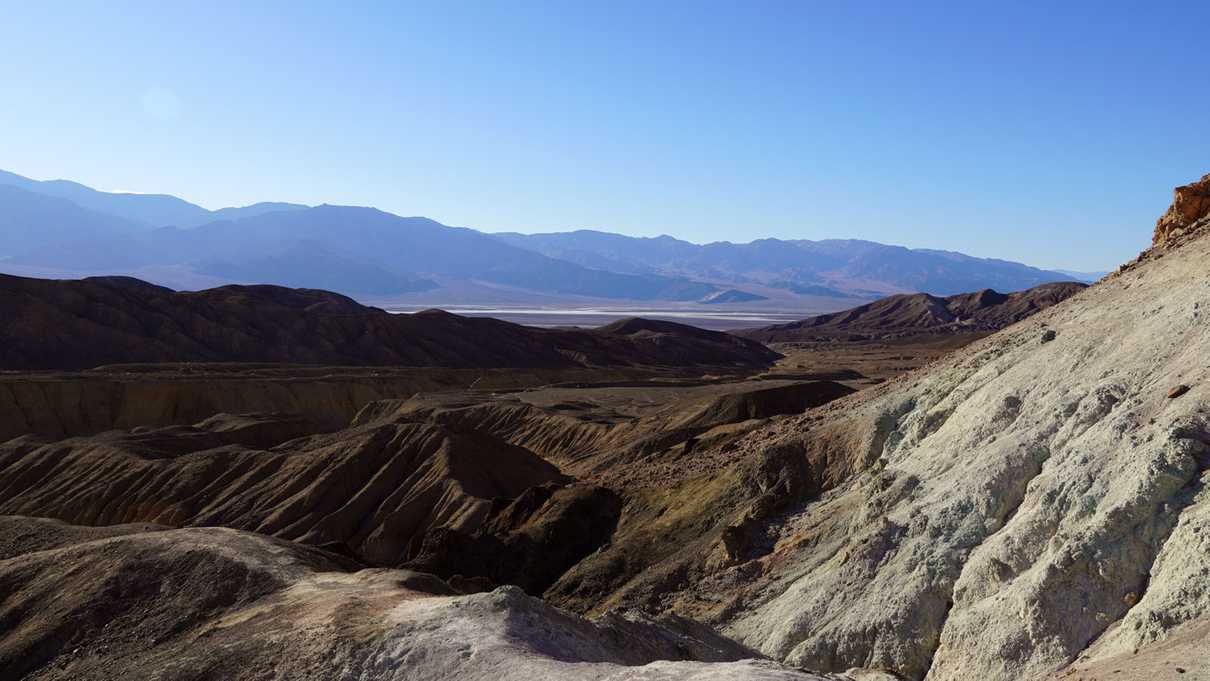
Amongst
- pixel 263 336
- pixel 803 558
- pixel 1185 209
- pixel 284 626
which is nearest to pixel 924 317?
pixel 263 336

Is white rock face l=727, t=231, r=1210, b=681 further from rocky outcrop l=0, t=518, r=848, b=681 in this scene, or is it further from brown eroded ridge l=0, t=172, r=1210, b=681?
rocky outcrop l=0, t=518, r=848, b=681

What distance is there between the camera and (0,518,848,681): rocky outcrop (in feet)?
46.6

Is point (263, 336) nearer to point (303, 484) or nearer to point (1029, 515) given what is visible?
point (303, 484)

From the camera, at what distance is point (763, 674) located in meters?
12.5

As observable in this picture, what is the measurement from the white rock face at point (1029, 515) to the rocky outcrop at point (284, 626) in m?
3.05

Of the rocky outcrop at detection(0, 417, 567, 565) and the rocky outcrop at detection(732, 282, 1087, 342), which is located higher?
the rocky outcrop at detection(732, 282, 1087, 342)

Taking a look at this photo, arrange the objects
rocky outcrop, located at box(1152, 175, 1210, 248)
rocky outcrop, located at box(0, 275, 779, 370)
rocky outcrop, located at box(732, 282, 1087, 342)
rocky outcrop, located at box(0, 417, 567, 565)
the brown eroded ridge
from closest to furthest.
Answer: the brown eroded ridge < rocky outcrop, located at box(1152, 175, 1210, 248) < rocky outcrop, located at box(0, 417, 567, 565) < rocky outcrop, located at box(0, 275, 779, 370) < rocky outcrop, located at box(732, 282, 1087, 342)

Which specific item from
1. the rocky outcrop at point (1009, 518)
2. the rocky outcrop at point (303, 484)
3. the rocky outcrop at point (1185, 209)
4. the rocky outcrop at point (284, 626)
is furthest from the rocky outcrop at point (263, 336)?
the rocky outcrop at point (1185, 209)

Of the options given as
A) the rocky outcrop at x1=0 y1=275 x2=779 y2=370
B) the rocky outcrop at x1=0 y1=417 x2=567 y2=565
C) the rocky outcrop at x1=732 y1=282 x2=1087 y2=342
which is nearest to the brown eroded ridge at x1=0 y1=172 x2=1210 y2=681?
the rocky outcrop at x1=0 y1=417 x2=567 y2=565

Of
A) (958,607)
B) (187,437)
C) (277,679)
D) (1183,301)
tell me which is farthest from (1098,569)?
(187,437)

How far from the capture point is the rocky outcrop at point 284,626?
559 inches

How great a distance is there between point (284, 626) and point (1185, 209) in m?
23.6

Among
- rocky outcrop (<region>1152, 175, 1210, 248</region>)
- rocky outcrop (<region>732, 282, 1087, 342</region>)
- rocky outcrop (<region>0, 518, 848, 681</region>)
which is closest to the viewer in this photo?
rocky outcrop (<region>0, 518, 848, 681</region>)

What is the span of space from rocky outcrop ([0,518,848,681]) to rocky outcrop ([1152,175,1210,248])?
54.8 ft
